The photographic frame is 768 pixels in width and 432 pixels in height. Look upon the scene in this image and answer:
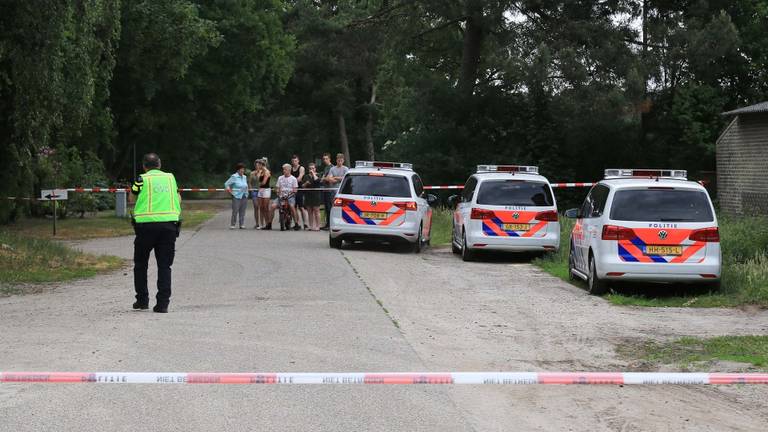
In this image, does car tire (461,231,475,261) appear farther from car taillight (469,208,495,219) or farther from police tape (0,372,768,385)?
police tape (0,372,768,385)

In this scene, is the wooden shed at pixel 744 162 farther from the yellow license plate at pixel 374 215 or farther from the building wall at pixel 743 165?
the yellow license plate at pixel 374 215

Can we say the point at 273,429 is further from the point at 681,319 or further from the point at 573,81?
the point at 573,81

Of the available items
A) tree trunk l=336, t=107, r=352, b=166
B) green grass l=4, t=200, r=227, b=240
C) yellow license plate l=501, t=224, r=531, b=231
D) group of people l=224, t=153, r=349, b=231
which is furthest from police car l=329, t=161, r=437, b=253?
tree trunk l=336, t=107, r=352, b=166

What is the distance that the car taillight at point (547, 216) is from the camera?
65.1ft

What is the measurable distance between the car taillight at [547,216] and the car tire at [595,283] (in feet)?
15.6

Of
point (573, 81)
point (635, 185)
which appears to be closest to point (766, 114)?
point (573, 81)

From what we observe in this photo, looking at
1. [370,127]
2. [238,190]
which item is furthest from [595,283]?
[370,127]

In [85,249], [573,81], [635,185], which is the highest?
[573,81]

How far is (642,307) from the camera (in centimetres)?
1370

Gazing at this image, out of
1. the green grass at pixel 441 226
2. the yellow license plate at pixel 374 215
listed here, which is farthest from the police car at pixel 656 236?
the green grass at pixel 441 226

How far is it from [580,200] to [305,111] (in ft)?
105

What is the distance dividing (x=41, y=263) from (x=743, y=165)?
22627 mm

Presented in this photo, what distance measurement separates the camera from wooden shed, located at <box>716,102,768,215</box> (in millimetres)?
31359

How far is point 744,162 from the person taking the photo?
3272 centimetres
